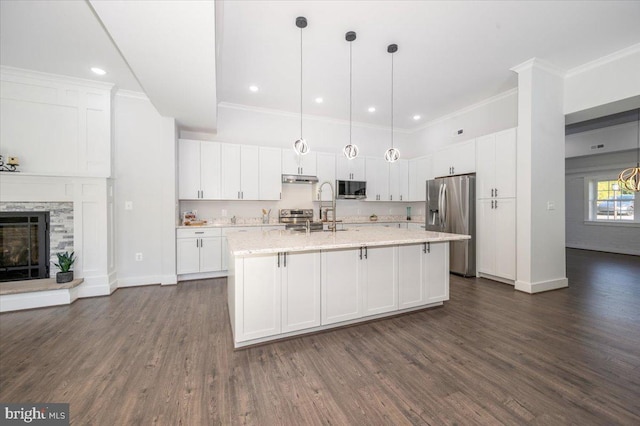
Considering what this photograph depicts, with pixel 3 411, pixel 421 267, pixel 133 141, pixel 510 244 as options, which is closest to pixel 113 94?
pixel 133 141

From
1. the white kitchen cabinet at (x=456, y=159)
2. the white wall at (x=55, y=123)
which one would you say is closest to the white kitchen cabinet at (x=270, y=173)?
the white wall at (x=55, y=123)

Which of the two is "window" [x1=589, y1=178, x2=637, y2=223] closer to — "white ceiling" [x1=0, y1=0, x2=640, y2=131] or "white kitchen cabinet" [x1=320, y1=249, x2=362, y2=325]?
"white ceiling" [x1=0, y1=0, x2=640, y2=131]

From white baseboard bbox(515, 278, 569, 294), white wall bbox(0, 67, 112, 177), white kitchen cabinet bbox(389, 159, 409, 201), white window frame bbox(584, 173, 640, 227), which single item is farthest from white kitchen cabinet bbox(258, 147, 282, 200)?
white window frame bbox(584, 173, 640, 227)

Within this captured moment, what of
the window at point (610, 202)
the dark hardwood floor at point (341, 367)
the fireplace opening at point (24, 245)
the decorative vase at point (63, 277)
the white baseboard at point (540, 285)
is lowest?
the dark hardwood floor at point (341, 367)

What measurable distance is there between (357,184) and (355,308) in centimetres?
348

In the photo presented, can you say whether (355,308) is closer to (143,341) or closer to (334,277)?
(334,277)

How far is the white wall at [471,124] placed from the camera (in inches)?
179

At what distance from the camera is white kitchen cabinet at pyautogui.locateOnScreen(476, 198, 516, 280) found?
3973mm

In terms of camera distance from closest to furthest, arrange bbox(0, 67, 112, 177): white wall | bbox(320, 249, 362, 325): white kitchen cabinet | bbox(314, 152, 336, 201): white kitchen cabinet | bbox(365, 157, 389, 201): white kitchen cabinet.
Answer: bbox(320, 249, 362, 325): white kitchen cabinet → bbox(0, 67, 112, 177): white wall → bbox(314, 152, 336, 201): white kitchen cabinet → bbox(365, 157, 389, 201): white kitchen cabinet

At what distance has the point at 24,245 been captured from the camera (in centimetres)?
349

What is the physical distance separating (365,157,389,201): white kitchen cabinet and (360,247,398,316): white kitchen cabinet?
128 inches

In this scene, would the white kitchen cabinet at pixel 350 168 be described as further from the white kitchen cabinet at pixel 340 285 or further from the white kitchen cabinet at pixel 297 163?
the white kitchen cabinet at pixel 340 285

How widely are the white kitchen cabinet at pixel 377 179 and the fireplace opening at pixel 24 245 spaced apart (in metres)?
5.47

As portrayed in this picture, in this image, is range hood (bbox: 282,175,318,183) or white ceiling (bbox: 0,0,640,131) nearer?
white ceiling (bbox: 0,0,640,131)
